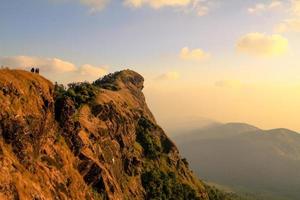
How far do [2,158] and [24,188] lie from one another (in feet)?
24.9

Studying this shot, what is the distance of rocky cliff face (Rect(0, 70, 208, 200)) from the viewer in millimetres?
97750

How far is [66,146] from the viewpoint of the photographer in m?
125

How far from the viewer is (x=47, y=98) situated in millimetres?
117625

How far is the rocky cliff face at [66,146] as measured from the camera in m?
97.8

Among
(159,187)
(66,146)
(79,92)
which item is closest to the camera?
(66,146)

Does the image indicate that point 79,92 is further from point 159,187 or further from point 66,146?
point 159,187

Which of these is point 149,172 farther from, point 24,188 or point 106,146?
point 24,188

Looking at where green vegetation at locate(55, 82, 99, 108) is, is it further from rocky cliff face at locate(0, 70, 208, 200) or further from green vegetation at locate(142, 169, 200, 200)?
green vegetation at locate(142, 169, 200, 200)

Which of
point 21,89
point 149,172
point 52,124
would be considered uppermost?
point 21,89

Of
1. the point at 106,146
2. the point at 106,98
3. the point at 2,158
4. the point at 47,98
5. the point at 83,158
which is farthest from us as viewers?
the point at 106,98

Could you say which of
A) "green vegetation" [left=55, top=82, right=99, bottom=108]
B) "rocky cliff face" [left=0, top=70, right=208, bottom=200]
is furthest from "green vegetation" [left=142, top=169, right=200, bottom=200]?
"green vegetation" [left=55, top=82, right=99, bottom=108]

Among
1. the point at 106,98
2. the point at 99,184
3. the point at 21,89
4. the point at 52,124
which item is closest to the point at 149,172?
the point at 106,98

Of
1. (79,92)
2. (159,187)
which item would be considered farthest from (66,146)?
(159,187)

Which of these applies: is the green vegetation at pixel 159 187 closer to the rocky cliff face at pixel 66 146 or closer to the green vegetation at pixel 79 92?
the rocky cliff face at pixel 66 146
